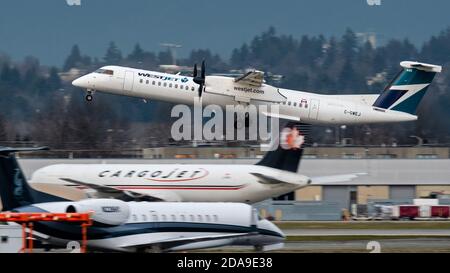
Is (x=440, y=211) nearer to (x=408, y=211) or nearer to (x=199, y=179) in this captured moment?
(x=408, y=211)

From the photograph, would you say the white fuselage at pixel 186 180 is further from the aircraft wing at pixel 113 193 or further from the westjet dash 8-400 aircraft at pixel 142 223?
the westjet dash 8-400 aircraft at pixel 142 223

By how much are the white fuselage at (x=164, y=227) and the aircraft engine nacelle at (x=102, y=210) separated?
0.03 meters

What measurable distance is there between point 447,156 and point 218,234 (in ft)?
189

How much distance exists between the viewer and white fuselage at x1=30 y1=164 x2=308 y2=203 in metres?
48.7

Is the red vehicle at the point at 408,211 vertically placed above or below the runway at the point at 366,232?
below

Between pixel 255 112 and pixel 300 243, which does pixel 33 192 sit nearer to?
pixel 300 243

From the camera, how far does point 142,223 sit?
1331 inches

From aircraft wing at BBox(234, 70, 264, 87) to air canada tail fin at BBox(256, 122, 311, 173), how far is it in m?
14.7

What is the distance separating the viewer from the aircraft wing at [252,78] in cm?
6347

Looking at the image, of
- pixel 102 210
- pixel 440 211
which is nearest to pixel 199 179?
pixel 102 210

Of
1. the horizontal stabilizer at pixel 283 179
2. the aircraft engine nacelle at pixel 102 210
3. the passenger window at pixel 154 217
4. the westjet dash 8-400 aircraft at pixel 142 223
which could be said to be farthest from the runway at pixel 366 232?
the aircraft engine nacelle at pixel 102 210

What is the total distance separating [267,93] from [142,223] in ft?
106

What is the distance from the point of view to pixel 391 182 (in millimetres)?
79000
